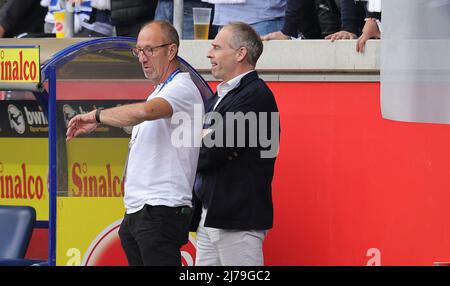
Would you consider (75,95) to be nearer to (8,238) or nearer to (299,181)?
(8,238)

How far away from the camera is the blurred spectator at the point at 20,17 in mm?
8500

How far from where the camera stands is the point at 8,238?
672 centimetres

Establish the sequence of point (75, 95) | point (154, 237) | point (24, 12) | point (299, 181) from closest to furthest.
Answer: point (154, 237) → point (75, 95) → point (299, 181) → point (24, 12)

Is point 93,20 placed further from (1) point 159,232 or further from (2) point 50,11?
(1) point 159,232

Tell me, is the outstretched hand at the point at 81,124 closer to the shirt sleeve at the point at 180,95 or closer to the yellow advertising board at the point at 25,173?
the shirt sleeve at the point at 180,95

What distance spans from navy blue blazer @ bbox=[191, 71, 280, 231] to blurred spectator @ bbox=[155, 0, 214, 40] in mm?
2175

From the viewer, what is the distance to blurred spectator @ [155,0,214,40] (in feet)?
25.8

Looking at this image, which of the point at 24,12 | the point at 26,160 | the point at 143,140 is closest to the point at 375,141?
the point at 143,140

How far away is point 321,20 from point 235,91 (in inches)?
70.6

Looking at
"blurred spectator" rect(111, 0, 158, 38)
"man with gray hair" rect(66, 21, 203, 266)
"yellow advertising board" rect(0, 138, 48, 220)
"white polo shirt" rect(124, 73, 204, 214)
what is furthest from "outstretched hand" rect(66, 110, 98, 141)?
"blurred spectator" rect(111, 0, 158, 38)

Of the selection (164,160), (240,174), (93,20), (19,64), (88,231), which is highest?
(93,20)

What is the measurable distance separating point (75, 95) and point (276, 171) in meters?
1.43

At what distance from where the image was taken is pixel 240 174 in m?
5.65

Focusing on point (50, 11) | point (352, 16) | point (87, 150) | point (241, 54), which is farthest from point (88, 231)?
point (50, 11)
